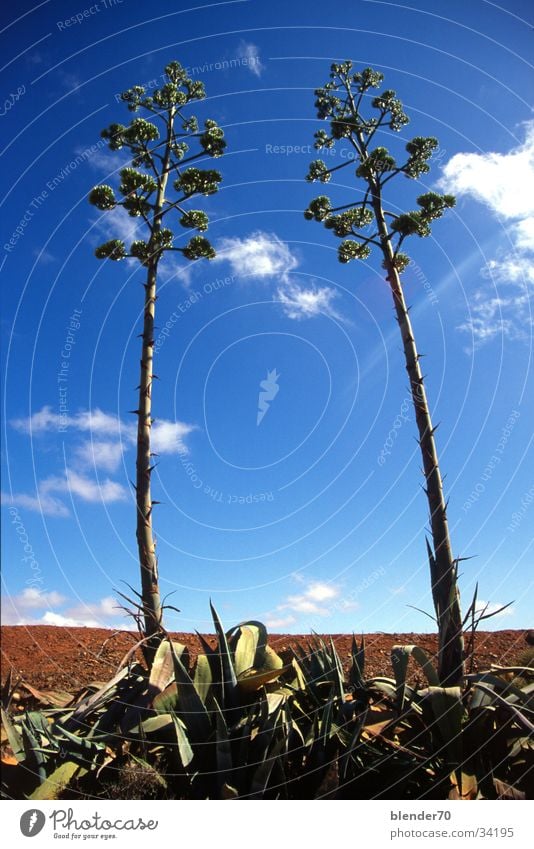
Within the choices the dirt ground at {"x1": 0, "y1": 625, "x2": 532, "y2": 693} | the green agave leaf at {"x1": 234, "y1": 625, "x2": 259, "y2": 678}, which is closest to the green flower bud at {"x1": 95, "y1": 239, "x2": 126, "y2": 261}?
the dirt ground at {"x1": 0, "y1": 625, "x2": 532, "y2": 693}

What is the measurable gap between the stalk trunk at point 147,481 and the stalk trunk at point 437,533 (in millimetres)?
2392

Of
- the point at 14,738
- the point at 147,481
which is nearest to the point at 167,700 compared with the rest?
the point at 14,738

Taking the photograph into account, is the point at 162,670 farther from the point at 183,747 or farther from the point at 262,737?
→ the point at 262,737

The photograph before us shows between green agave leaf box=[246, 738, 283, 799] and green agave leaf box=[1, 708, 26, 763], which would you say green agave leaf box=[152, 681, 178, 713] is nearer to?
green agave leaf box=[246, 738, 283, 799]

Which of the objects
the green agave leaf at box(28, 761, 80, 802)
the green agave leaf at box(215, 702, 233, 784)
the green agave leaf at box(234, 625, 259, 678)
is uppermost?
the green agave leaf at box(234, 625, 259, 678)

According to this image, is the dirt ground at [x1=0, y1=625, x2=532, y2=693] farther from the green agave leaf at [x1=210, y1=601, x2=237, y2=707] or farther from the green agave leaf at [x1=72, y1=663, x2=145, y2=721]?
the green agave leaf at [x1=210, y1=601, x2=237, y2=707]

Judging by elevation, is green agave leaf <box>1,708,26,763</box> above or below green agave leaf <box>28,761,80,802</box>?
above

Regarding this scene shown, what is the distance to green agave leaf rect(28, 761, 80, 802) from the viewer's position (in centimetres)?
330

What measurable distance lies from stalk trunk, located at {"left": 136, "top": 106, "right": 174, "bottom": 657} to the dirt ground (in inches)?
10.8

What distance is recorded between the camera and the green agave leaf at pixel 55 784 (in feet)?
10.8

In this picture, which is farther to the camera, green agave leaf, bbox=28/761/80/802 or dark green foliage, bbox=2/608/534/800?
dark green foliage, bbox=2/608/534/800

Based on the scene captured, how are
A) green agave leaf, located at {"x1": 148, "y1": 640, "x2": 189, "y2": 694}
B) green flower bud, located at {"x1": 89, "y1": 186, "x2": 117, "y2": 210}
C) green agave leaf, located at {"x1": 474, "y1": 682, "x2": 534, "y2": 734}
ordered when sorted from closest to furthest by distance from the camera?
green agave leaf, located at {"x1": 474, "y1": 682, "x2": 534, "y2": 734} → green agave leaf, located at {"x1": 148, "y1": 640, "x2": 189, "y2": 694} → green flower bud, located at {"x1": 89, "y1": 186, "x2": 117, "y2": 210}

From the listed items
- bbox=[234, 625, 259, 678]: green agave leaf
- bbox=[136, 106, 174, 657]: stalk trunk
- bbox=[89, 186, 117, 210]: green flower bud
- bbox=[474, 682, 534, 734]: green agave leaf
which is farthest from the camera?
bbox=[89, 186, 117, 210]: green flower bud
